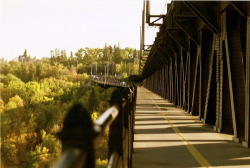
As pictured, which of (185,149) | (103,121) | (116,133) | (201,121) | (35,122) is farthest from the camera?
(35,122)

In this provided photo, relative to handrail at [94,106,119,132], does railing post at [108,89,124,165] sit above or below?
below

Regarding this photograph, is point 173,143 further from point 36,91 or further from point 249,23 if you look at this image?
point 36,91

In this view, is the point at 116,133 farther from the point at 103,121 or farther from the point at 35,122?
the point at 35,122

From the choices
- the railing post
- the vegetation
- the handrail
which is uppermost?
the handrail

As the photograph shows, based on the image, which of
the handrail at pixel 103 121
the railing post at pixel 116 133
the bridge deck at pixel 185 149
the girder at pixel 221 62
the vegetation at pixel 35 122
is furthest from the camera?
the vegetation at pixel 35 122

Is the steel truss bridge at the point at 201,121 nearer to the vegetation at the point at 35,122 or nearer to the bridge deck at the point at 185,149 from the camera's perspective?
the bridge deck at the point at 185,149

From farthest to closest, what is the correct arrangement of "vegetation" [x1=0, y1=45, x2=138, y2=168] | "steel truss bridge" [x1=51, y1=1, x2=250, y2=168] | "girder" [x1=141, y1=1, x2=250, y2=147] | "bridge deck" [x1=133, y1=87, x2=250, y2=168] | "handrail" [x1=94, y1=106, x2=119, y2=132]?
"vegetation" [x1=0, y1=45, x2=138, y2=168] → "girder" [x1=141, y1=1, x2=250, y2=147] → "bridge deck" [x1=133, y1=87, x2=250, y2=168] → "handrail" [x1=94, y1=106, x2=119, y2=132] → "steel truss bridge" [x1=51, y1=1, x2=250, y2=168]

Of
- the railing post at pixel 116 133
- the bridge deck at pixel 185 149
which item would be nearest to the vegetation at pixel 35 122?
the bridge deck at pixel 185 149

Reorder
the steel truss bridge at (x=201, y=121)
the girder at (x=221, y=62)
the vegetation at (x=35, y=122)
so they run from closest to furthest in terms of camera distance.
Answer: the steel truss bridge at (x=201, y=121) < the girder at (x=221, y=62) < the vegetation at (x=35, y=122)

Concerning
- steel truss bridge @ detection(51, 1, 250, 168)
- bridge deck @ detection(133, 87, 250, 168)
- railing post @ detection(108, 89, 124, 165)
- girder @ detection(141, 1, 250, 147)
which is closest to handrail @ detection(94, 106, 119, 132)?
steel truss bridge @ detection(51, 1, 250, 168)

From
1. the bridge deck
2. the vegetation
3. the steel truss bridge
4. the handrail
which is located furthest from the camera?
the vegetation

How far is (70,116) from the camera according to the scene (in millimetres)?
1409

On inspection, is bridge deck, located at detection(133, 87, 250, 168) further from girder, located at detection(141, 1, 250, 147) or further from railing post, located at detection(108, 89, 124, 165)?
railing post, located at detection(108, 89, 124, 165)

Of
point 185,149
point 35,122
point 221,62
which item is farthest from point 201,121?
point 35,122
